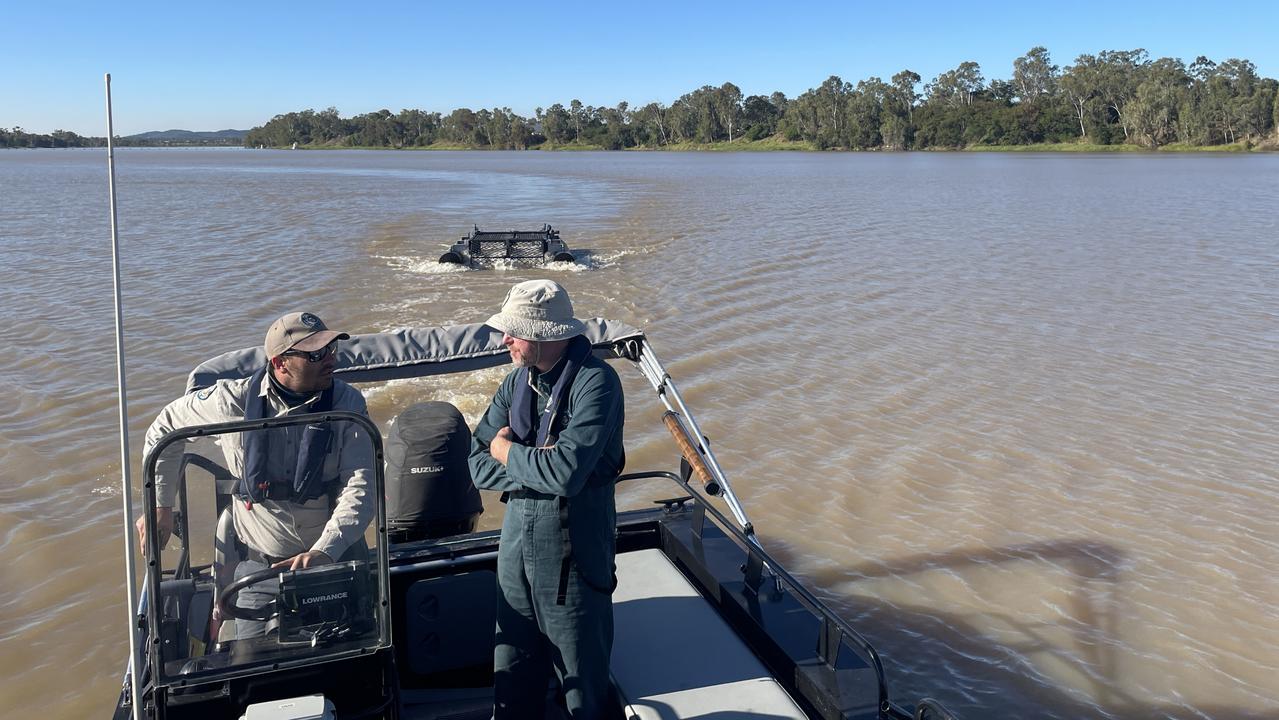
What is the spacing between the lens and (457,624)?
352 centimetres

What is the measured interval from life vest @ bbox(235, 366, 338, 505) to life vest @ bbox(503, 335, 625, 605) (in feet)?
1.97

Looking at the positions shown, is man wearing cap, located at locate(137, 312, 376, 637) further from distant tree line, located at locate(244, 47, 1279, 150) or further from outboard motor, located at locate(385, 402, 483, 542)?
distant tree line, located at locate(244, 47, 1279, 150)

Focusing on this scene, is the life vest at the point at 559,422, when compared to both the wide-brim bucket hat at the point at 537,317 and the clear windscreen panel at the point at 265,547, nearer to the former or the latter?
the wide-brim bucket hat at the point at 537,317

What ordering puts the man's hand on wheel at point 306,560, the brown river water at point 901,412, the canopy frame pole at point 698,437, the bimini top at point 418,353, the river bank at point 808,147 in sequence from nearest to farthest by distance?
the man's hand on wheel at point 306,560 → the canopy frame pole at point 698,437 → the bimini top at point 418,353 → the brown river water at point 901,412 → the river bank at point 808,147

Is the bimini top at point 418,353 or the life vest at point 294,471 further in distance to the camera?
the bimini top at point 418,353

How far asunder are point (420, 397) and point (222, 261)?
34.2 feet

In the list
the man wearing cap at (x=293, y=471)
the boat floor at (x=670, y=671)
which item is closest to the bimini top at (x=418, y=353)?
the man wearing cap at (x=293, y=471)

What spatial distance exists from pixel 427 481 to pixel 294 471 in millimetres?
1258

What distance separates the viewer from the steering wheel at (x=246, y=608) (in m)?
2.70

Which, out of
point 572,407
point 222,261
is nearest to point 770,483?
point 572,407

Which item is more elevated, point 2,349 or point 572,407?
point 572,407

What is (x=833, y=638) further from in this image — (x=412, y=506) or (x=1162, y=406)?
(x=1162, y=406)

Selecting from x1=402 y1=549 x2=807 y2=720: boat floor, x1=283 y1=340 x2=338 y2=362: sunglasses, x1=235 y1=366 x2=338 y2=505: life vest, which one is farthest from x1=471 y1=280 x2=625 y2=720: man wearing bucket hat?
x1=283 y1=340 x2=338 y2=362: sunglasses

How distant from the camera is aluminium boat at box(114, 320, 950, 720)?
263 cm
